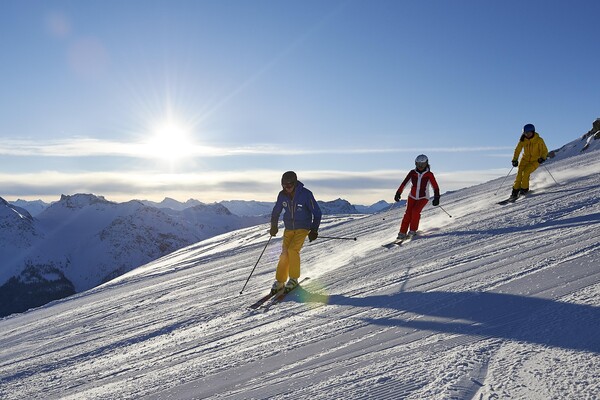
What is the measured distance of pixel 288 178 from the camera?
7.68 metres

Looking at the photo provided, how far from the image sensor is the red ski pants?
32.8 feet

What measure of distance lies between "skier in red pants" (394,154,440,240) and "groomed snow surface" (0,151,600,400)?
0.71m

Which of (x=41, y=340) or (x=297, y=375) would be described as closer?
(x=297, y=375)

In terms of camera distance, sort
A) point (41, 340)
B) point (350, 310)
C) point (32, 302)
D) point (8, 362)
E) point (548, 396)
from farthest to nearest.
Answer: point (32, 302)
point (41, 340)
point (8, 362)
point (350, 310)
point (548, 396)

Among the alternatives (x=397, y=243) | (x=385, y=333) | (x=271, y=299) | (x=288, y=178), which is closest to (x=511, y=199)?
(x=397, y=243)

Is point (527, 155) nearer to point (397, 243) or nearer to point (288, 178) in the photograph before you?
point (397, 243)

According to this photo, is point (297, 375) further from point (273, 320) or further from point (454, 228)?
point (454, 228)

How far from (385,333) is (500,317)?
1.06 m

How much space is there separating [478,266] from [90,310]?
30.8 feet

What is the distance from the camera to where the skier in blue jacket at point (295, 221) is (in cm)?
770

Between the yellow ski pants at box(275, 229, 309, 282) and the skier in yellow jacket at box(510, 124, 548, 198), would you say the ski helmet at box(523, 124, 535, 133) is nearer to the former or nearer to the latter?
the skier in yellow jacket at box(510, 124, 548, 198)

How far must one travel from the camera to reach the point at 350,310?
17.7 ft

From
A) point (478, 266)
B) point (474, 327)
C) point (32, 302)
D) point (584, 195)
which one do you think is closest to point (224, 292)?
point (478, 266)

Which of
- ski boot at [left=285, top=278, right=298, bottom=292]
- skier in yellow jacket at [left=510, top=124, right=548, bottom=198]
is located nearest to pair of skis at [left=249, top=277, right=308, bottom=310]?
ski boot at [left=285, top=278, right=298, bottom=292]
